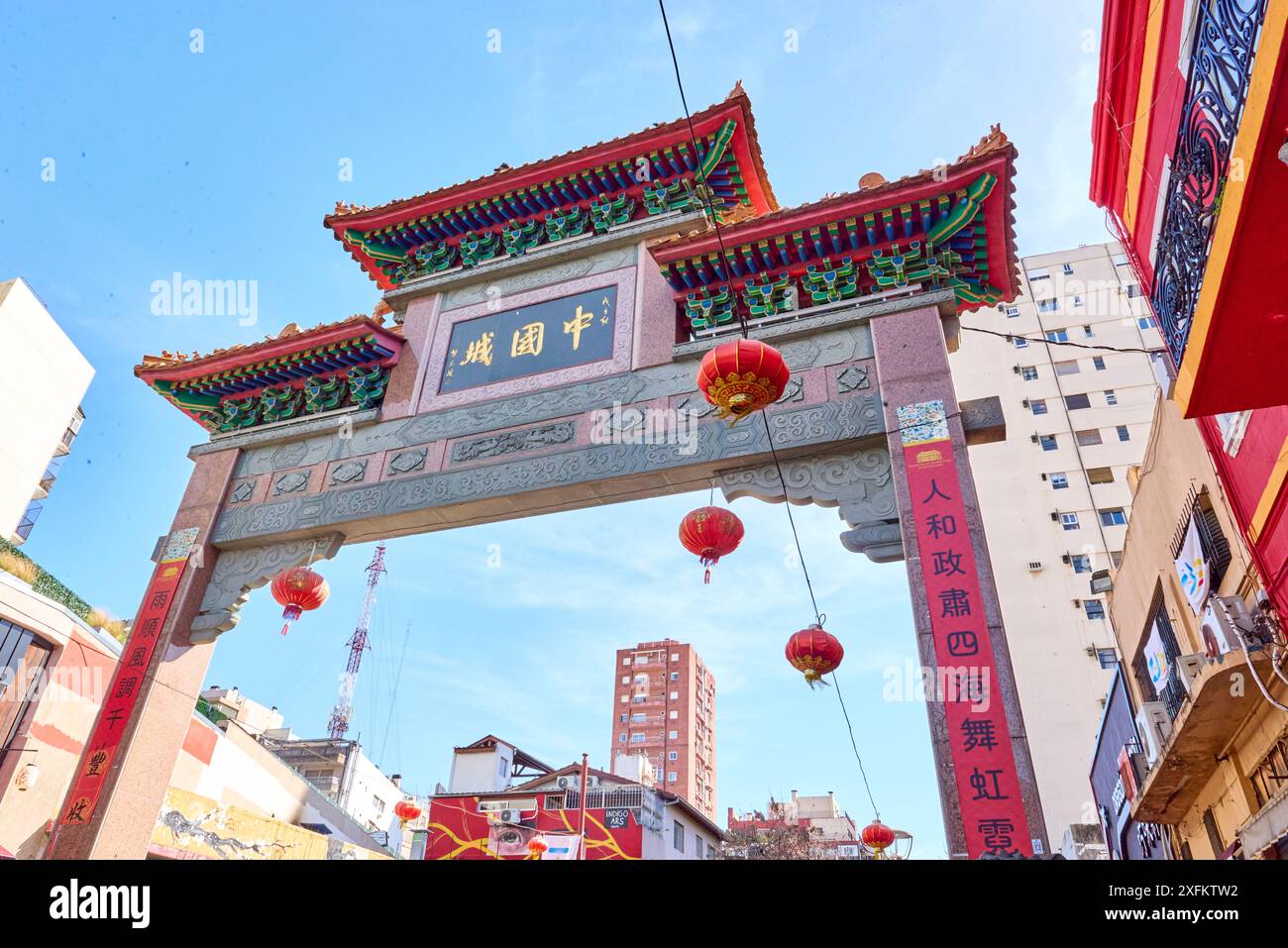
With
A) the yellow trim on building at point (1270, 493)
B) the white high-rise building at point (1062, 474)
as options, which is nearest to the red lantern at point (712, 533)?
the yellow trim on building at point (1270, 493)

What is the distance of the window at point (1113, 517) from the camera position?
86.7 ft

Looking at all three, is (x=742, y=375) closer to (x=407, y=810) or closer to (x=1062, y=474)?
(x=407, y=810)

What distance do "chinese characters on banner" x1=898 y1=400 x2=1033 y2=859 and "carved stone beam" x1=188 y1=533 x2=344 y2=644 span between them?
19.9 ft

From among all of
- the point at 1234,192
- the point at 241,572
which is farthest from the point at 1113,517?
the point at 241,572

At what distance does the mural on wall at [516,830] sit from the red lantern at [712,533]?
55.5 ft

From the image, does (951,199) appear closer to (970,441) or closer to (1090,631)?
(970,441)

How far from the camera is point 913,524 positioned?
6.10 meters

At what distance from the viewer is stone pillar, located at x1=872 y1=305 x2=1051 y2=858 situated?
16.4ft

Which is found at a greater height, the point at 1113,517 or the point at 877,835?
the point at 1113,517

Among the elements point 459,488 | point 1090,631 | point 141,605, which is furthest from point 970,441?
point 1090,631

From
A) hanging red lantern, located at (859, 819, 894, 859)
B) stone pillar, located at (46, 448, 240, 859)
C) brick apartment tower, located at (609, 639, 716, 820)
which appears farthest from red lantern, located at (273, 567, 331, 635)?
brick apartment tower, located at (609, 639, 716, 820)

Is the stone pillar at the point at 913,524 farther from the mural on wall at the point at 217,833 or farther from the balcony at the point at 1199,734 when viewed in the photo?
the mural on wall at the point at 217,833

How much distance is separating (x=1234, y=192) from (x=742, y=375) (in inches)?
114
